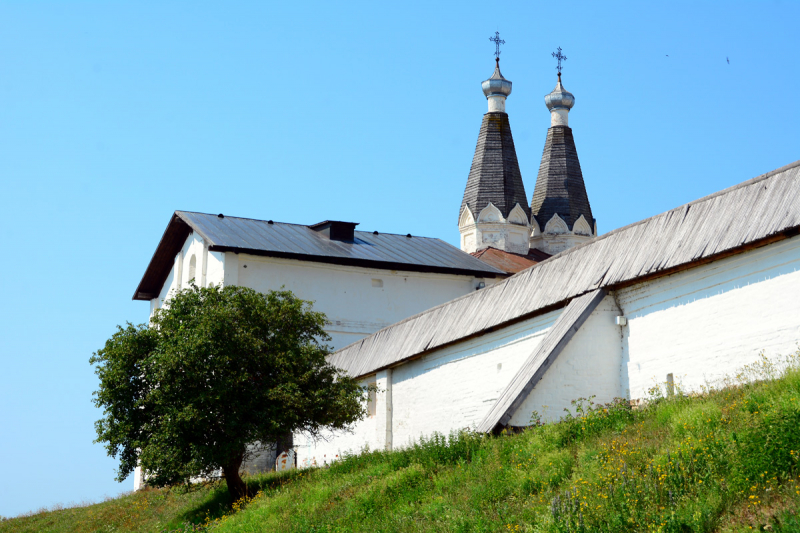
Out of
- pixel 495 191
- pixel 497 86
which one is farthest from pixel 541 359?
pixel 497 86

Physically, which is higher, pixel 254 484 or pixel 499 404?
pixel 499 404

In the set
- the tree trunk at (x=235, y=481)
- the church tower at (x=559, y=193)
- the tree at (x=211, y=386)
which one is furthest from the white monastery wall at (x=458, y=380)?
the church tower at (x=559, y=193)

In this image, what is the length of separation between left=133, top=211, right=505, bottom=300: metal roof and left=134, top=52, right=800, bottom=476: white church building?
77mm

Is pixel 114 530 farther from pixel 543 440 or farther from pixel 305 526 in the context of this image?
pixel 543 440

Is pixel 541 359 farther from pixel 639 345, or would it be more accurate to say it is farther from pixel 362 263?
pixel 362 263

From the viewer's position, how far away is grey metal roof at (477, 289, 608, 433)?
1234 centimetres

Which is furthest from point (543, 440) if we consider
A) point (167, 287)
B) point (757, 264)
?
point (167, 287)

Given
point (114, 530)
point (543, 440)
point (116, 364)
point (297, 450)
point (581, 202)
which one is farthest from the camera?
point (581, 202)

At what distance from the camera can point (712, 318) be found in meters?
11.3

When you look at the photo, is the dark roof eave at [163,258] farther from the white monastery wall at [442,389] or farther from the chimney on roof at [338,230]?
the white monastery wall at [442,389]

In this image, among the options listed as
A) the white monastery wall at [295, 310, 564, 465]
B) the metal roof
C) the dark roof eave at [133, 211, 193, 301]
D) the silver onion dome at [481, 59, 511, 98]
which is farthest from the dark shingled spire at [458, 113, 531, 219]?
the white monastery wall at [295, 310, 564, 465]

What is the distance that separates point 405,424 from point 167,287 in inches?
584

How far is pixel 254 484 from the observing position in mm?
15656

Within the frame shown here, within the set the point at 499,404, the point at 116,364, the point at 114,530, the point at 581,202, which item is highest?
the point at 581,202
